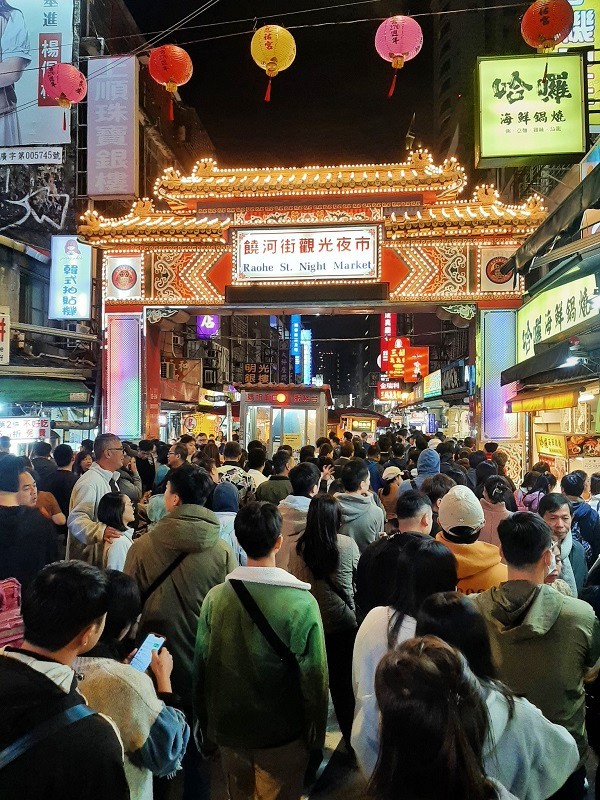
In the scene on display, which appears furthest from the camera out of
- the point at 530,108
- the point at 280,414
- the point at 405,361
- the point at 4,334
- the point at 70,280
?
the point at 405,361

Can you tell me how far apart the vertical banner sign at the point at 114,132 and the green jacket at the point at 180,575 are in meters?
15.2

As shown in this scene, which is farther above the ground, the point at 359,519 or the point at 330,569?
the point at 359,519

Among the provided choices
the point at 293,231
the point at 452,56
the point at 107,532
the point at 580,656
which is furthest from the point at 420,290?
the point at 452,56

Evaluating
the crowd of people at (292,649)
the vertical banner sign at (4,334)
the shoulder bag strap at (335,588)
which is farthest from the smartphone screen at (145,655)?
the vertical banner sign at (4,334)

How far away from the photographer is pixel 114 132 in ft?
55.3

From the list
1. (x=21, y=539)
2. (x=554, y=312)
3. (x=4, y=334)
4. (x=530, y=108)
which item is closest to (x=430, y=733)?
(x=21, y=539)

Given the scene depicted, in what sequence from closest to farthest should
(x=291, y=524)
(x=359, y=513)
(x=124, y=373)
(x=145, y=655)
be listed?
(x=145, y=655)
(x=291, y=524)
(x=359, y=513)
(x=124, y=373)

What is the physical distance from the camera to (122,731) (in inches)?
84.4

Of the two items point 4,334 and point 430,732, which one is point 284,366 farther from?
point 430,732

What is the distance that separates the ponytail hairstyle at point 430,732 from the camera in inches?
54.6

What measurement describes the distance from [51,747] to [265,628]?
4.19ft

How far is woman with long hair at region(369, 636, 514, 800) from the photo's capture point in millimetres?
1386

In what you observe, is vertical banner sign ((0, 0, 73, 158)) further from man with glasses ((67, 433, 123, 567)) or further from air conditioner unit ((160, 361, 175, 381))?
man with glasses ((67, 433, 123, 567))

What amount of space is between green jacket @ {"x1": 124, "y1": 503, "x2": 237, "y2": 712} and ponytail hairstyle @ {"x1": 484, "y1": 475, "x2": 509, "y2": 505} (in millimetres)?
2676
